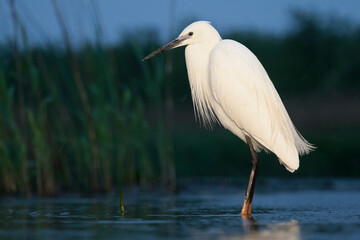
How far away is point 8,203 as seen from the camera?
6.93 meters

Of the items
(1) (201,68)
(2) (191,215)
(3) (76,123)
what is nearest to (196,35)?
(1) (201,68)

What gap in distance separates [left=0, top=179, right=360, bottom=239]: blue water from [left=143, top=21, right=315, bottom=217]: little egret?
586 mm

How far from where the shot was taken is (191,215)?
5547 millimetres

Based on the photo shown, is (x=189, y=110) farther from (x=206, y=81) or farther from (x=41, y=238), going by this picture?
(x=41, y=238)

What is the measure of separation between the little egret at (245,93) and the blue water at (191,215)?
0.59 m

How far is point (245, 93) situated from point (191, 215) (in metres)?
1.35

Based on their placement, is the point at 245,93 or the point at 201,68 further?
the point at 201,68

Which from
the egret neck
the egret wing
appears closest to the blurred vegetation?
the egret neck

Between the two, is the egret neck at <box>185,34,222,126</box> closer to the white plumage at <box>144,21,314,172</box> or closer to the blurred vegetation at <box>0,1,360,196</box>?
the white plumage at <box>144,21,314,172</box>

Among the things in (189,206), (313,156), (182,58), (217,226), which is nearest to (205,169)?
(313,156)

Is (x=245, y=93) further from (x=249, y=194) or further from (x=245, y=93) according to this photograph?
(x=249, y=194)

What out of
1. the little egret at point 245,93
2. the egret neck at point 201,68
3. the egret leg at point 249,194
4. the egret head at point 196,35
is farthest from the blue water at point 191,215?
the egret head at point 196,35

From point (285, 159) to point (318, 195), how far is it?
6.08ft

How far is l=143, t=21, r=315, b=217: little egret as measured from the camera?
6148 mm
